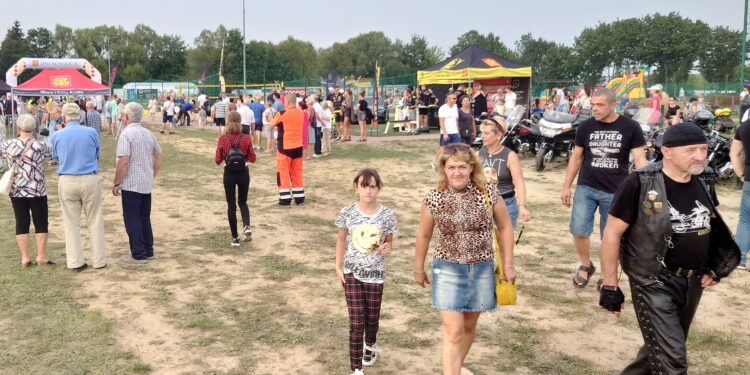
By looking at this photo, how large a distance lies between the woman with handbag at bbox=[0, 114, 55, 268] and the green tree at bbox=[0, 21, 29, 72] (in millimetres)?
92491

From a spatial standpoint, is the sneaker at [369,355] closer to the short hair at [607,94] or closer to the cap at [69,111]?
the short hair at [607,94]

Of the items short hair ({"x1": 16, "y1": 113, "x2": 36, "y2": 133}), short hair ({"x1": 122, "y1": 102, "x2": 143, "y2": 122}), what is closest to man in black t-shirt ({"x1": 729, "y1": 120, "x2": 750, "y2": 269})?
short hair ({"x1": 122, "y1": 102, "x2": 143, "y2": 122})

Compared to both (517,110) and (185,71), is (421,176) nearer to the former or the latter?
(517,110)

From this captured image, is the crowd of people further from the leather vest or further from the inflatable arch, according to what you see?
the inflatable arch

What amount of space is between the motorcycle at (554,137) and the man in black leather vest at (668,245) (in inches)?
431

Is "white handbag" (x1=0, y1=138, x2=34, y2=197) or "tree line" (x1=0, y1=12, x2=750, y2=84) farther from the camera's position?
"tree line" (x1=0, y1=12, x2=750, y2=84)

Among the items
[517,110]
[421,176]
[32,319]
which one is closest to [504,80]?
[517,110]

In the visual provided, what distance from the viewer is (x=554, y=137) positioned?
14523mm

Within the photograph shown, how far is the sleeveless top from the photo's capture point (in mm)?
5879

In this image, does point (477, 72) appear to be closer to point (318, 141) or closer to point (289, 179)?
point (318, 141)

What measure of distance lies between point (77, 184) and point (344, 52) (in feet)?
357

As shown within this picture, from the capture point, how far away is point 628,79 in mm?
21688

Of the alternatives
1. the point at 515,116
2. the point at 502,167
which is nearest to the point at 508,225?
the point at 502,167

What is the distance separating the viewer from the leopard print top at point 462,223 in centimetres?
381
